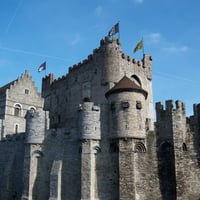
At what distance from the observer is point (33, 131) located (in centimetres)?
3256

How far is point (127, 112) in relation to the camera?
2972cm

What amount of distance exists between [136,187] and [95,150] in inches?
192

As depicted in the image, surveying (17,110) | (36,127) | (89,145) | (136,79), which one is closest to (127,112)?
(89,145)

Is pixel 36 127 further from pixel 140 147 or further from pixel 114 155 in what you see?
pixel 140 147

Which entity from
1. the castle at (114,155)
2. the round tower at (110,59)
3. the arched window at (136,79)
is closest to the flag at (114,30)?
the round tower at (110,59)

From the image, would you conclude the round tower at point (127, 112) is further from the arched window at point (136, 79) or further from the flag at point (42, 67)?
the flag at point (42, 67)

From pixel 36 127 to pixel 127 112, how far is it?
9248 millimetres

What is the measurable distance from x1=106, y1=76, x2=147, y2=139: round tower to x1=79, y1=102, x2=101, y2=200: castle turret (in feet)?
5.06

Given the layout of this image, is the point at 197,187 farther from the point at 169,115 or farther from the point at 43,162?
the point at 43,162

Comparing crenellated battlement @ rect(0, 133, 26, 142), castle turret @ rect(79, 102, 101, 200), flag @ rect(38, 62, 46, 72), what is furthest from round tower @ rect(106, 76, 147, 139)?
flag @ rect(38, 62, 46, 72)

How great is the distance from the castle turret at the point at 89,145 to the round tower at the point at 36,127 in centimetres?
437

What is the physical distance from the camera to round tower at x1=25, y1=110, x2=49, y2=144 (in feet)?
107

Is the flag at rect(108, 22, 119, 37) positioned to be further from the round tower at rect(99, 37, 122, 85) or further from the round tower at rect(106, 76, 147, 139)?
the round tower at rect(106, 76, 147, 139)

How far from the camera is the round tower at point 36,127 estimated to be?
3247 cm
